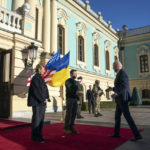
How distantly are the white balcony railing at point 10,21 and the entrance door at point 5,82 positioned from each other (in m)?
1.13

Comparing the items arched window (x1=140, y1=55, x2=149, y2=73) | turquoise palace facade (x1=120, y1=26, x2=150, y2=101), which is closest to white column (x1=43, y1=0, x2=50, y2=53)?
turquoise palace facade (x1=120, y1=26, x2=150, y2=101)

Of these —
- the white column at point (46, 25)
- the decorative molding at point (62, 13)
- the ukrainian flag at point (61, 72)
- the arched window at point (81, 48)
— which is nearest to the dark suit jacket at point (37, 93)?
the ukrainian flag at point (61, 72)

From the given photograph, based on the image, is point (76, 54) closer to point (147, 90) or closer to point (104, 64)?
point (104, 64)

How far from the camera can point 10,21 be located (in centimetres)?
790

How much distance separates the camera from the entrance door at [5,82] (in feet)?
24.2

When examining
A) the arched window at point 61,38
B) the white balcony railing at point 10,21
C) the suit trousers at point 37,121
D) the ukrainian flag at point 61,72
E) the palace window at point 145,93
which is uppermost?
the arched window at point 61,38

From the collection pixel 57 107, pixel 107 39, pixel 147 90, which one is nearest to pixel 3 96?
pixel 57 107

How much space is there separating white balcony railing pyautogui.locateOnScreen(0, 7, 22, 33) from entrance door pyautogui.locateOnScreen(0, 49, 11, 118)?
1128 mm

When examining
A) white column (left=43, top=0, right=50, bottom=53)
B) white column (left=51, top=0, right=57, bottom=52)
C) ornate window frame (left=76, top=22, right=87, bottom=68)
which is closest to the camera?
white column (left=43, top=0, right=50, bottom=53)

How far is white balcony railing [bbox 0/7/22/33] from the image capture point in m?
7.54

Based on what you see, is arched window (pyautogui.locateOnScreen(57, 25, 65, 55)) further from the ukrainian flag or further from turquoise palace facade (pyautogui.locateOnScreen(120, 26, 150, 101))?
turquoise palace facade (pyautogui.locateOnScreen(120, 26, 150, 101))

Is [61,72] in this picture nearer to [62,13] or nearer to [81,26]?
[62,13]

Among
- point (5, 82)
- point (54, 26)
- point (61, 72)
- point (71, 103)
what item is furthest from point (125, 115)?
point (54, 26)

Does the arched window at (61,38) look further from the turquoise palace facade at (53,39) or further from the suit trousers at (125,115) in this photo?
the suit trousers at (125,115)
